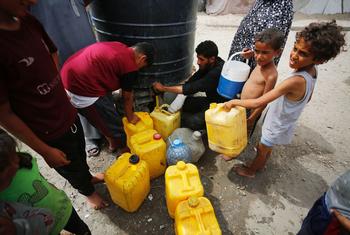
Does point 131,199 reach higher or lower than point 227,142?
lower

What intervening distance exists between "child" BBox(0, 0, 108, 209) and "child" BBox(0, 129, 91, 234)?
4.5 inches

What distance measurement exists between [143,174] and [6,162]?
1109mm

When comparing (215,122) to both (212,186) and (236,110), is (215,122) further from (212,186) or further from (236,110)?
(212,186)

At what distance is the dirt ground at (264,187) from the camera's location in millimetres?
2041

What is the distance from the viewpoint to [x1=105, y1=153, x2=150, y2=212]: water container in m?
1.88

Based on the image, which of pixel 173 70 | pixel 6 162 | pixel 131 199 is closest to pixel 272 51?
pixel 173 70

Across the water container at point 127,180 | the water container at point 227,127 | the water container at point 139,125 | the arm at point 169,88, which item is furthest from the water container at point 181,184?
the arm at point 169,88

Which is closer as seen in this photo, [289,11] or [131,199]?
[131,199]

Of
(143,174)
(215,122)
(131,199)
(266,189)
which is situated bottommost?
(266,189)

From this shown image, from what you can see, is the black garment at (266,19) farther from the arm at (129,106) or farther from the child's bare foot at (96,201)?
the child's bare foot at (96,201)

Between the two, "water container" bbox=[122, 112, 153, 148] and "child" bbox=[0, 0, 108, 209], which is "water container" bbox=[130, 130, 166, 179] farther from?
"child" bbox=[0, 0, 108, 209]

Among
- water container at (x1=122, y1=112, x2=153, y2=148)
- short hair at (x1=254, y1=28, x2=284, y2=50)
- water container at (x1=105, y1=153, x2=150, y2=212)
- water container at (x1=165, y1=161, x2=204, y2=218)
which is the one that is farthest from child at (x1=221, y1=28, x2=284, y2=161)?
water container at (x1=105, y1=153, x2=150, y2=212)

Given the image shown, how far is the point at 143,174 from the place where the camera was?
1.97m

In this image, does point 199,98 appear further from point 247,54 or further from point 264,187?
point 264,187
